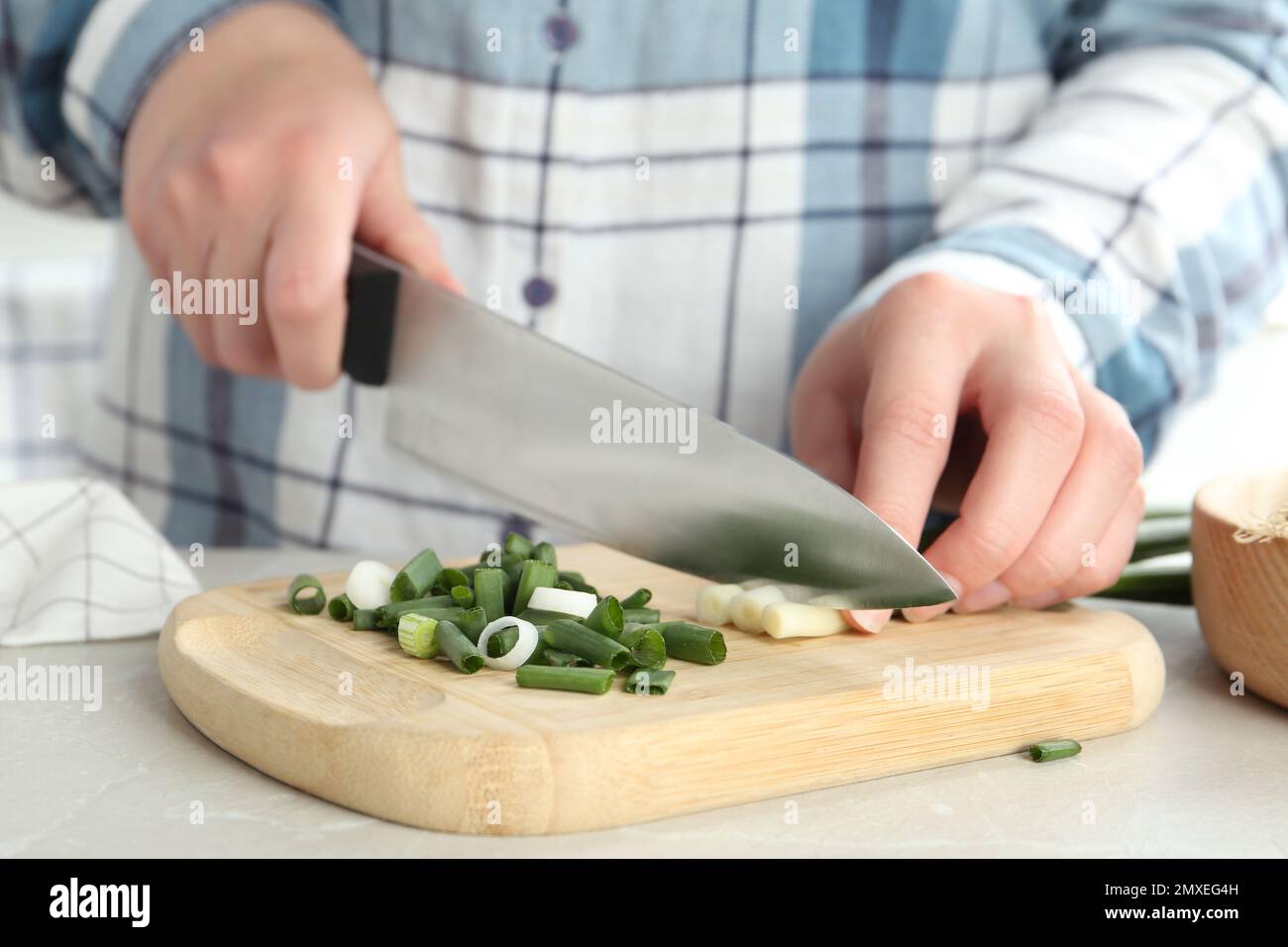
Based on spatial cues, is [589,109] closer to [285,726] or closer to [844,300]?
[844,300]

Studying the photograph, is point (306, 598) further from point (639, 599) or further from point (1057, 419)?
point (1057, 419)

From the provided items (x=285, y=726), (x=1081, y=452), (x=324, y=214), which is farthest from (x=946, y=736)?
(x=324, y=214)

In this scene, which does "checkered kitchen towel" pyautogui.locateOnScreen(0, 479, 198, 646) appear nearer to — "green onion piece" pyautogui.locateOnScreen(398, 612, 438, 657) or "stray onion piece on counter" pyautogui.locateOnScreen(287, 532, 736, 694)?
"stray onion piece on counter" pyautogui.locateOnScreen(287, 532, 736, 694)

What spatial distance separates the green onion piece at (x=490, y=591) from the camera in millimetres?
1133

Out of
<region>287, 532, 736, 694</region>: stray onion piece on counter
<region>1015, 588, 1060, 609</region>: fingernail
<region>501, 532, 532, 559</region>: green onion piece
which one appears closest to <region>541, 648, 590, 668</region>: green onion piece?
<region>287, 532, 736, 694</region>: stray onion piece on counter

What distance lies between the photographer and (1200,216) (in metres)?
1.64

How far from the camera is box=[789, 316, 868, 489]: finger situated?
4.66ft

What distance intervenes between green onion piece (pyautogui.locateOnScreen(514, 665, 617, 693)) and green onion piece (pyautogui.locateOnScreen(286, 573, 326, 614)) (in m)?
0.29

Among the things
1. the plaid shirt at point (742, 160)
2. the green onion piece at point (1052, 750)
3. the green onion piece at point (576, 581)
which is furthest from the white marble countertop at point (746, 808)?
the plaid shirt at point (742, 160)

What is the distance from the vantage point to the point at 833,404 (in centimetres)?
144

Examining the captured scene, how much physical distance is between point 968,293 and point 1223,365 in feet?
2.25

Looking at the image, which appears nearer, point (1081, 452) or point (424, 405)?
point (1081, 452)

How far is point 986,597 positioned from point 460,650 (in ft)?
1.66
